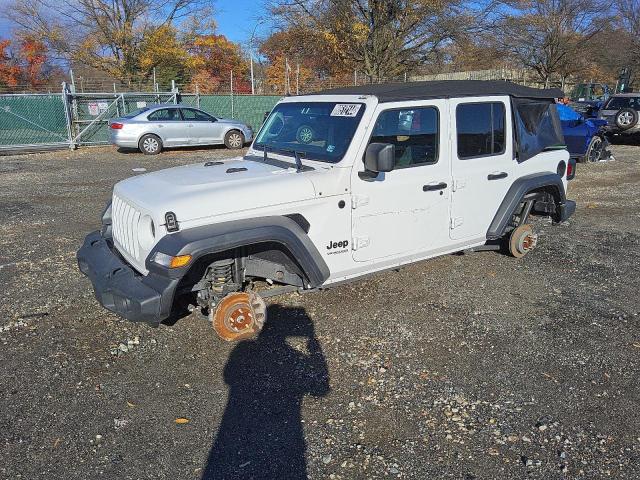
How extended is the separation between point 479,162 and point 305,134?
1.75 m

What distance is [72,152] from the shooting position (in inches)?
667

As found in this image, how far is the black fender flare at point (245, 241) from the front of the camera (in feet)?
10.9

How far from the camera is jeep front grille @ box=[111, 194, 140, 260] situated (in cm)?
378

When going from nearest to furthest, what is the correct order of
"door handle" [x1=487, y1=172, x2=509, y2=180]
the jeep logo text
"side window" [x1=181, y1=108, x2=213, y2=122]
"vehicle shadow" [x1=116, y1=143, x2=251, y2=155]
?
the jeep logo text, "door handle" [x1=487, y1=172, x2=509, y2=180], "side window" [x1=181, y1=108, x2=213, y2=122], "vehicle shadow" [x1=116, y1=143, x2=251, y2=155]

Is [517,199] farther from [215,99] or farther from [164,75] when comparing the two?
[164,75]

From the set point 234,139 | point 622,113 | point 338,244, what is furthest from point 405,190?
point 622,113

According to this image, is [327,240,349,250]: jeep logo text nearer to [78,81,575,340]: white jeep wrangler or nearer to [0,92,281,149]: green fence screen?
[78,81,575,340]: white jeep wrangler

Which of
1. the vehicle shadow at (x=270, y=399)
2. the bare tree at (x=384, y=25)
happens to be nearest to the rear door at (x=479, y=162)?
the vehicle shadow at (x=270, y=399)

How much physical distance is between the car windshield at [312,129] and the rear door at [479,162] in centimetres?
109

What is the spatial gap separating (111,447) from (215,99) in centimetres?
1888

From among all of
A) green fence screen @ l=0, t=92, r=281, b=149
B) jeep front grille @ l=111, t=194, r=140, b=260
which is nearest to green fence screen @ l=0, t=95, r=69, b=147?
green fence screen @ l=0, t=92, r=281, b=149

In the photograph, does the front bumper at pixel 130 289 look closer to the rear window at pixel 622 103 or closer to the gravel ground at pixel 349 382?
the gravel ground at pixel 349 382

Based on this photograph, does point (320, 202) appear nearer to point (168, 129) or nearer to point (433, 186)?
point (433, 186)

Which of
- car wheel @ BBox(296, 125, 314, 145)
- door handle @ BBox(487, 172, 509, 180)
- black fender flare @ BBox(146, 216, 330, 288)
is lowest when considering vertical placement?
black fender flare @ BBox(146, 216, 330, 288)
